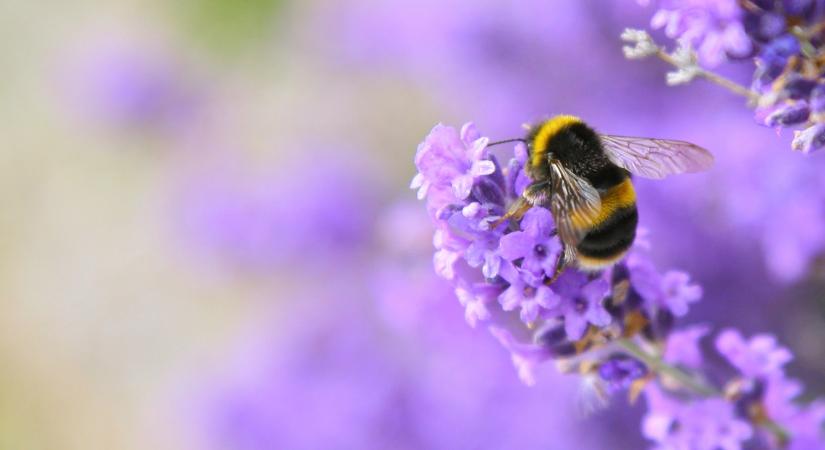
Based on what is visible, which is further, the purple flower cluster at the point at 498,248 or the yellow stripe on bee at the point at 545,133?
the yellow stripe on bee at the point at 545,133

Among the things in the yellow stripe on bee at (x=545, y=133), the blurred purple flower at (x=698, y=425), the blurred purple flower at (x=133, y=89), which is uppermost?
the blurred purple flower at (x=133, y=89)

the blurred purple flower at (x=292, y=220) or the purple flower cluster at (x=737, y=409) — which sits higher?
the blurred purple flower at (x=292, y=220)

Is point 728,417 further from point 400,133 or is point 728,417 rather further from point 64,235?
point 64,235

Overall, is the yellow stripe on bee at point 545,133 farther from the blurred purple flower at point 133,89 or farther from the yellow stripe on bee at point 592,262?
the blurred purple flower at point 133,89

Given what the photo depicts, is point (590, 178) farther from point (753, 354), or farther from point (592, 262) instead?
point (753, 354)

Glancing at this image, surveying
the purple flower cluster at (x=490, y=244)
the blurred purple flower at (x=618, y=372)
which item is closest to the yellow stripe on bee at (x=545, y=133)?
the purple flower cluster at (x=490, y=244)

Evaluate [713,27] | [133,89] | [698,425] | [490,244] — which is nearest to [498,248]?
[490,244]

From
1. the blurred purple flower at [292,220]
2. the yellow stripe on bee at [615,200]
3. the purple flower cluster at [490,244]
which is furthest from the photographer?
the blurred purple flower at [292,220]
